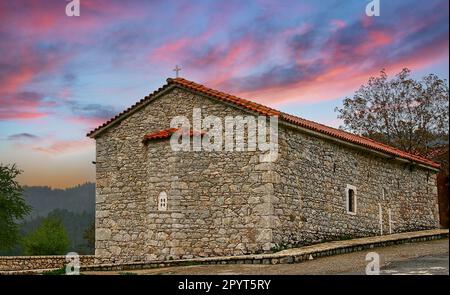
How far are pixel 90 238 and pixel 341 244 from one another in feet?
99.0

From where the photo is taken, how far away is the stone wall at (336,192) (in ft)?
57.7

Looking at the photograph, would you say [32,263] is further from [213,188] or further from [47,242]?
[47,242]

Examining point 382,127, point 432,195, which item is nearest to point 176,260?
point 432,195

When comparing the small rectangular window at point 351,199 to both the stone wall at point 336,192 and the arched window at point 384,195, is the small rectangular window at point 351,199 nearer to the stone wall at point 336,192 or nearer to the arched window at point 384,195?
the stone wall at point 336,192

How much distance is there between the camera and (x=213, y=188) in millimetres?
17406

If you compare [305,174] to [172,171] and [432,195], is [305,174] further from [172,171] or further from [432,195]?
[432,195]

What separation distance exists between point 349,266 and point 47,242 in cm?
3024

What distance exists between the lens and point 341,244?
1773cm

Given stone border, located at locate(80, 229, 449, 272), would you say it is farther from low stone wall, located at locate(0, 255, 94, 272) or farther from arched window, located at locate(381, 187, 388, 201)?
low stone wall, located at locate(0, 255, 94, 272)

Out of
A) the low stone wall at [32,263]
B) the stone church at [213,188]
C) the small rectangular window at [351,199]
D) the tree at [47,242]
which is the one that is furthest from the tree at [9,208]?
the small rectangular window at [351,199]

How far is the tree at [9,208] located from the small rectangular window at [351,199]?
64.0ft

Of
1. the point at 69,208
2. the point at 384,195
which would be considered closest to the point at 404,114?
the point at 384,195
